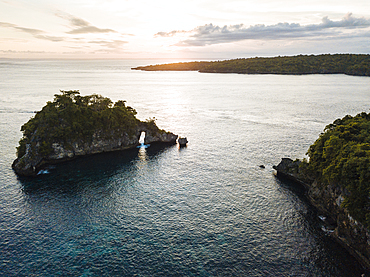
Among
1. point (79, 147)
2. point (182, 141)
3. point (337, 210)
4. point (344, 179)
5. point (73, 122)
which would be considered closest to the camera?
point (344, 179)

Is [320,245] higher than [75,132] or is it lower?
lower

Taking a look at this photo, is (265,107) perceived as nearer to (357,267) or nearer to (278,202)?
(278,202)

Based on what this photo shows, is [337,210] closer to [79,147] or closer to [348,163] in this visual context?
[348,163]

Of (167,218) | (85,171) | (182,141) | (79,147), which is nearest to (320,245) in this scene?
(167,218)

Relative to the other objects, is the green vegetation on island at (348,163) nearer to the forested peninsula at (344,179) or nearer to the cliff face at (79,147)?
the forested peninsula at (344,179)

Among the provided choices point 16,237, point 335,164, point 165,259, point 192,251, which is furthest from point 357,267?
point 16,237


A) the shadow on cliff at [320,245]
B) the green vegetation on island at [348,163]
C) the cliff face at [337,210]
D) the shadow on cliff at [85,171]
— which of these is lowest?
the shadow on cliff at [320,245]

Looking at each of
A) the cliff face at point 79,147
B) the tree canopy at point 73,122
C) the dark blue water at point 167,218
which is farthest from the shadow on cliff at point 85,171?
the tree canopy at point 73,122
